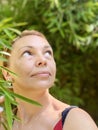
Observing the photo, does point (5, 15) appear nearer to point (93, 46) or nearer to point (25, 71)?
point (93, 46)

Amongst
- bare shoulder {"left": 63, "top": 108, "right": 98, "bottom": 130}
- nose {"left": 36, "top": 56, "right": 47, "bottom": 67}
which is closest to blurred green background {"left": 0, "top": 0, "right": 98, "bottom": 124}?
nose {"left": 36, "top": 56, "right": 47, "bottom": 67}

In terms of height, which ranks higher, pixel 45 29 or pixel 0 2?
pixel 0 2

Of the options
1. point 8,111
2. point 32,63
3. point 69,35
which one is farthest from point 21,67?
point 69,35

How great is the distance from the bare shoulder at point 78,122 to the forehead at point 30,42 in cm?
25

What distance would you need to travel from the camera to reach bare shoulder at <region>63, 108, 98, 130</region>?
1.26 m

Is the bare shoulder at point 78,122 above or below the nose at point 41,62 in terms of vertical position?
below

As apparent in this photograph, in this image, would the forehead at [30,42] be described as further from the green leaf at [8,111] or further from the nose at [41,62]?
the green leaf at [8,111]

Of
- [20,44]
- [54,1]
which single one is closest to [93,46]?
[54,1]

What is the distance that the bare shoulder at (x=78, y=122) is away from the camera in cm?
126

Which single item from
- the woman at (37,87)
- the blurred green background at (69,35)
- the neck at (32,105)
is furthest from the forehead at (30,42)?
the blurred green background at (69,35)

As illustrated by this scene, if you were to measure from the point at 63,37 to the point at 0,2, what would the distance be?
50 cm

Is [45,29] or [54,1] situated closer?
[54,1]

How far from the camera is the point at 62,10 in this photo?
2.69m

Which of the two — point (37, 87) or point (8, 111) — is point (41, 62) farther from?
point (8, 111)
